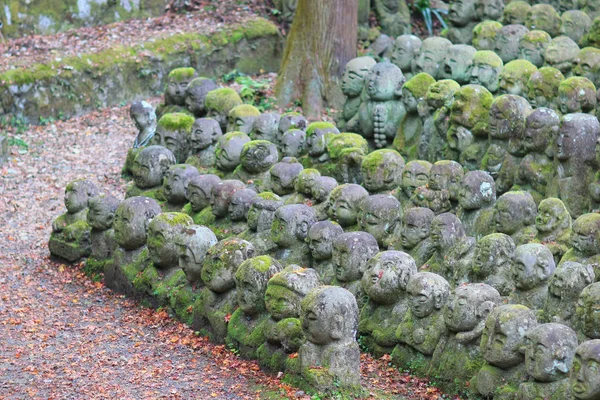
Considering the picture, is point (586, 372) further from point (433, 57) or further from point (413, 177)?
point (433, 57)

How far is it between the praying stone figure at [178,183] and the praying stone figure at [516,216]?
445 cm

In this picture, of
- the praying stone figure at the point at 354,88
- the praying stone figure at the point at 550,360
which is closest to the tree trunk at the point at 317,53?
the praying stone figure at the point at 354,88

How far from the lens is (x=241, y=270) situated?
10.3 m

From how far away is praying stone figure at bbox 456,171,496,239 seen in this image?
11.7 meters

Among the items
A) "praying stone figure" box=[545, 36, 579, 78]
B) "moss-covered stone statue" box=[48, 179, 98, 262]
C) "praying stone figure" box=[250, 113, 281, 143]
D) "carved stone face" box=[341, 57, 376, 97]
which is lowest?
"moss-covered stone statue" box=[48, 179, 98, 262]

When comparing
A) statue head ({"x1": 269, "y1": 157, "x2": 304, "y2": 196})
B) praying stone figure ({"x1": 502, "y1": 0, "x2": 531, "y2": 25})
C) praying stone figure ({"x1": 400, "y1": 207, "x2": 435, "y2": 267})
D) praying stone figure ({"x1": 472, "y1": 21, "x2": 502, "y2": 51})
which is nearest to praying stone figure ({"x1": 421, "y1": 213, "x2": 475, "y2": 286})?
praying stone figure ({"x1": 400, "y1": 207, "x2": 435, "y2": 267})

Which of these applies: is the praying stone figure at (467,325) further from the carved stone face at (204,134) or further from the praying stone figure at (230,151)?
the carved stone face at (204,134)

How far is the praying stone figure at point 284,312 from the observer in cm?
961

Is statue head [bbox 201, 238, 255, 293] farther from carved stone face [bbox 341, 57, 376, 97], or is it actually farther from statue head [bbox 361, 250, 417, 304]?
carved stone face [bbox 341, 57, 376, 97]

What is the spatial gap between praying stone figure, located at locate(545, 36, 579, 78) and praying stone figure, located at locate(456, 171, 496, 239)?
5.24m

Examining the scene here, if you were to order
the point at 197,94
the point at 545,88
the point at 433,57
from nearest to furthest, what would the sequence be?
the point at 545,88 < the point at 197,94 < the point at 433,57

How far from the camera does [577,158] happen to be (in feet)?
40.6

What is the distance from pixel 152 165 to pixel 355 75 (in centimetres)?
421

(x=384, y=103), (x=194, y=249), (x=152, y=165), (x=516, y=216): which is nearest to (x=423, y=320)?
(x=516, y=216)
